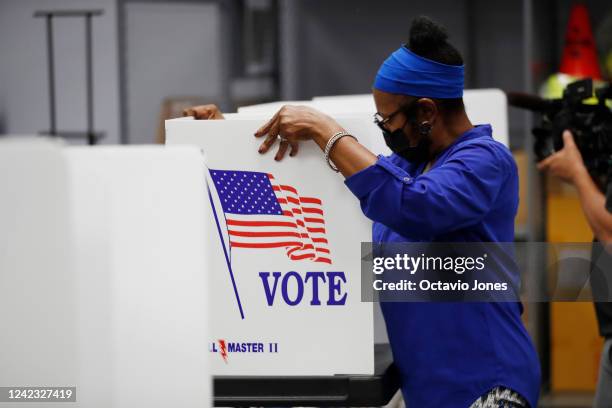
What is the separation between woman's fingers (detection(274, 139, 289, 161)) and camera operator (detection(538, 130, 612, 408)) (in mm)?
936

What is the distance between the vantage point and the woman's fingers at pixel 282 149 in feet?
4.97

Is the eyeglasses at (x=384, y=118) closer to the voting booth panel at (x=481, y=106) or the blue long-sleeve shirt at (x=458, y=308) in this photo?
the blue long-sleeve shirt at (x=458, y=308)

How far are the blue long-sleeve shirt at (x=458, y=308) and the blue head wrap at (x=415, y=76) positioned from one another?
10cm

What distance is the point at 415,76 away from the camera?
1.57 metres

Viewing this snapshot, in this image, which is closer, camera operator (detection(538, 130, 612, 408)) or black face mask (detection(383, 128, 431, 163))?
black face mask (detection(383, 128, 431, 163))

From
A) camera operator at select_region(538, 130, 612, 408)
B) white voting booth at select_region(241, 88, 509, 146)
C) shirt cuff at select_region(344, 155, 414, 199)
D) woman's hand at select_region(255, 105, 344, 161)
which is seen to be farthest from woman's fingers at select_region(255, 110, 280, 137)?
camera operator at select_region(538, 130, 612, 408)

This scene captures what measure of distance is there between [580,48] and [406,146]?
9.69 feet

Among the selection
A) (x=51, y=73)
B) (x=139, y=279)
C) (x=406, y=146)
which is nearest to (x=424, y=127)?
(x=406, y=146)

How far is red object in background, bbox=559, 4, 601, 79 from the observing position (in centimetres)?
433

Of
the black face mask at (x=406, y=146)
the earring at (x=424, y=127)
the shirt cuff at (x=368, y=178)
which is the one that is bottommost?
the shirt cuff at (x=368, y=178)

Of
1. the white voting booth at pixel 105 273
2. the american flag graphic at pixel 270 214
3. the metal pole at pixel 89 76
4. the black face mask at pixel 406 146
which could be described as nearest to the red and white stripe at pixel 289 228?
the american flag graphic at pixel 270 214

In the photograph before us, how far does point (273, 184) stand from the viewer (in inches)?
60.2

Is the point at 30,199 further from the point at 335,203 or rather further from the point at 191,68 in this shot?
the point at 191,68

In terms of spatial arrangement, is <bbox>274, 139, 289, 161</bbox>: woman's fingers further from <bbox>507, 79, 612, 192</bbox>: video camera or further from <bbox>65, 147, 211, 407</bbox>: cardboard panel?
<bbox>507, 79, 612, 192</bbox>: video camera
